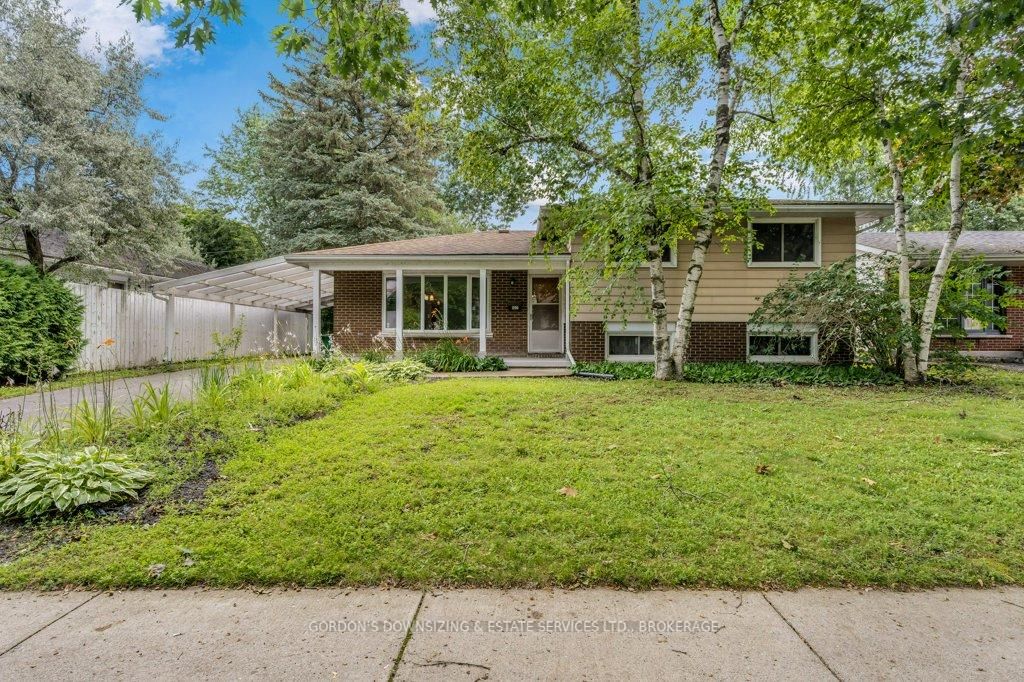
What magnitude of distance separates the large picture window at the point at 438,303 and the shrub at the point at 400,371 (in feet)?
13.6

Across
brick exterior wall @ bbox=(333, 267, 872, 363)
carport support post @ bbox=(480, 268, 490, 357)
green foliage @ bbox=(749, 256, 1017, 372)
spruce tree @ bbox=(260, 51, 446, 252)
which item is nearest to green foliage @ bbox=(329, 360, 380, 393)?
carport support post @ bbox=(480, 268, 490, 357)

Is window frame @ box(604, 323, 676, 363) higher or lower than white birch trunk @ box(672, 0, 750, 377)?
lower

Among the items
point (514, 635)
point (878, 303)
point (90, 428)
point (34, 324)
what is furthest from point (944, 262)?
point (34, 324)

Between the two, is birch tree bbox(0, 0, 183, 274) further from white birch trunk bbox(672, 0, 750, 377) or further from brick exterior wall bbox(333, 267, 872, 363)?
white birch trunk bbox(672, 0, 750, 377)

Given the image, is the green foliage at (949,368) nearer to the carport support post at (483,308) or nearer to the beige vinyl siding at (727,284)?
the beige vinyl siding at (727,284)

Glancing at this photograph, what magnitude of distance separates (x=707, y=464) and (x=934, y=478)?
181 centimetres

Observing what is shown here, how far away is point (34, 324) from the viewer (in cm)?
917

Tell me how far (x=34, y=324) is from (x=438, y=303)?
27.5 feet

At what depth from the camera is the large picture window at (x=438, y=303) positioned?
13.6m

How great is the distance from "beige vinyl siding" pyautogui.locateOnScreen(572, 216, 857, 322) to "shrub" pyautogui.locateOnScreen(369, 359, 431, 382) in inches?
175

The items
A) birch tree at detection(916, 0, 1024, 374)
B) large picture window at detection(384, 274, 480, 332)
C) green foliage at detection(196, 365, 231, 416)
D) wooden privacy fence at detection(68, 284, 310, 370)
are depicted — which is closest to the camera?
birch tree at detection(916, 0, 1024, 374)

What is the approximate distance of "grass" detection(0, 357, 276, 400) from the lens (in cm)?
694

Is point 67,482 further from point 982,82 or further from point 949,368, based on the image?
point 949,368

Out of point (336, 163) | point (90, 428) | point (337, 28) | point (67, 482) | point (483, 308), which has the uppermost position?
point (336, 163)
